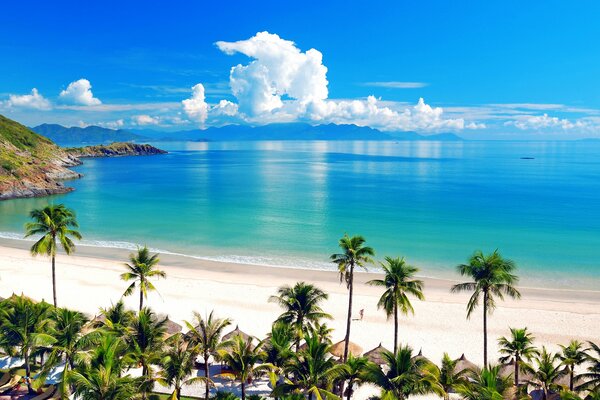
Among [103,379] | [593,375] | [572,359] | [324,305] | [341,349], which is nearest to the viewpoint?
[103,379]

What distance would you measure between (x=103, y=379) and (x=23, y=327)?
32.5 ft

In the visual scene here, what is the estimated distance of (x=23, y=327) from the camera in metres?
23.5

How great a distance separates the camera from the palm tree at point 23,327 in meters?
23.1

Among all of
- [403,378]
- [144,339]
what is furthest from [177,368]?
[403,378]

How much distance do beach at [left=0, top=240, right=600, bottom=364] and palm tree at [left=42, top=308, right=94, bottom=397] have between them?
8814 mm

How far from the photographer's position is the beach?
3597 centimetres

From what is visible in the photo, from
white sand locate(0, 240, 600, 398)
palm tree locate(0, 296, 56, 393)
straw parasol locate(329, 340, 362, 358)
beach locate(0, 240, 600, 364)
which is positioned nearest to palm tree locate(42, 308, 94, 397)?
palm tree locate(0, 296, 56, 393)

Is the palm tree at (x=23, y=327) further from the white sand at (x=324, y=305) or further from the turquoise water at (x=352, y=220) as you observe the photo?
the turquoise water at (x=352, y=220)

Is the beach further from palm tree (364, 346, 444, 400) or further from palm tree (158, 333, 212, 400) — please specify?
palm tree (364, 346, 444, 400)

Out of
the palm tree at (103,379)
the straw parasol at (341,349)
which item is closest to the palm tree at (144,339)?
the palm tree at (103,379)

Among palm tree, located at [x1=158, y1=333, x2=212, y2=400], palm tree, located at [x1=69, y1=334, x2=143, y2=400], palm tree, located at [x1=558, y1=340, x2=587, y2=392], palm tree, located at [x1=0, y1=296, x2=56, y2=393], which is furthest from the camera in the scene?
palm tree, located at [x1=0, y1=296, x2=56, y2=393]

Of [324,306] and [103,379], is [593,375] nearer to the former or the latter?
[103,379]

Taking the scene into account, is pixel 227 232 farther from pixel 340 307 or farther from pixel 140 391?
pixel 140 391

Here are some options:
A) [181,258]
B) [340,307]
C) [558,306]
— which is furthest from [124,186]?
[558,306]
